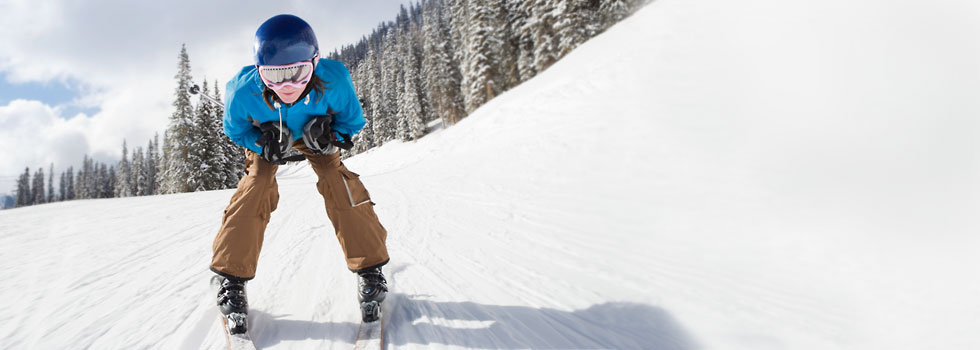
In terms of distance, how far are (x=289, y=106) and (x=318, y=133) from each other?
277mm

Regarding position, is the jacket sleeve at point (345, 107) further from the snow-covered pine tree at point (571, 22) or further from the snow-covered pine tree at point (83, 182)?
the snow-covered pine tree at point (83, 182)

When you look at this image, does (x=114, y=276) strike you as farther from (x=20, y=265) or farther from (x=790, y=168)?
(x=790, y=168)

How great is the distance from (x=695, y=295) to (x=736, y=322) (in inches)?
11.7

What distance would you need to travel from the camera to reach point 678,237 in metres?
3.20

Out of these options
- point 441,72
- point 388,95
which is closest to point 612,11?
point 441,72

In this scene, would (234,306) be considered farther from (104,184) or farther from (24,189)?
(24,189)

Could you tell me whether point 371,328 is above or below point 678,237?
below

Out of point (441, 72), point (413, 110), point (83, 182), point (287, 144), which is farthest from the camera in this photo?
point (83, 182)

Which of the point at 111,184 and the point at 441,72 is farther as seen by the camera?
the point at 111,184

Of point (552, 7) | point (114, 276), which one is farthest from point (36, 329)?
point (552, 7)

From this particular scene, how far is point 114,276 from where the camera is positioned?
2646mm

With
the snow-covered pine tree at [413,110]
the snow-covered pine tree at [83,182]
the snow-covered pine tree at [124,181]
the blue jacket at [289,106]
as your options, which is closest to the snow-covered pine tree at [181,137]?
the snow-covered pine tree at [413,110]

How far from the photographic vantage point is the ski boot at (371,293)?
6.56ft

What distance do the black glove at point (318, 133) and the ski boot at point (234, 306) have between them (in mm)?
824
